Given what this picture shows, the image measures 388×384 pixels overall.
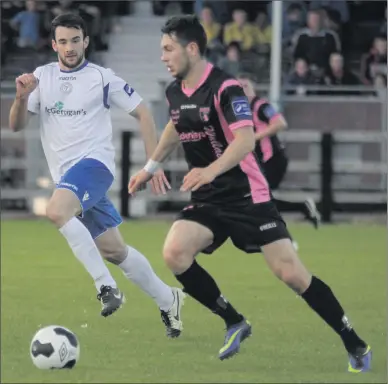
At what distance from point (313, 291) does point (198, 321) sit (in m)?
2.36

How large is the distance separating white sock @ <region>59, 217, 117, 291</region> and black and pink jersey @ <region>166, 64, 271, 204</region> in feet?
2.42

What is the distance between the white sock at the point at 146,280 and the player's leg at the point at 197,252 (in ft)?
1.48

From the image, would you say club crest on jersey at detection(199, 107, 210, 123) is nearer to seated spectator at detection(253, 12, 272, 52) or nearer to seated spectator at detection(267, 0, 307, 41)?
seated spectator at detection(253, 12, 272, 52)

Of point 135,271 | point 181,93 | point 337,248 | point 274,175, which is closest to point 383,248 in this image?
point 337,248

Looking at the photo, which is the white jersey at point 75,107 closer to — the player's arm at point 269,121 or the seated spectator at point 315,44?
the player's arm at point 269,121

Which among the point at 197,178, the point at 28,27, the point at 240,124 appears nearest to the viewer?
the point at 197,178

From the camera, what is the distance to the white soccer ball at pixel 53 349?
858 cm

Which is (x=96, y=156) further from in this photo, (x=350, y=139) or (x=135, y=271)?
(x=350, y=139)

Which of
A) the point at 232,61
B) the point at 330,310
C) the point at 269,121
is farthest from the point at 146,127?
the point at 232,61

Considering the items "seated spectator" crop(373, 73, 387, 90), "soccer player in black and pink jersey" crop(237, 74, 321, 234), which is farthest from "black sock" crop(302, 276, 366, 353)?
"seated spectator" crop(373, 73, 387, 90)

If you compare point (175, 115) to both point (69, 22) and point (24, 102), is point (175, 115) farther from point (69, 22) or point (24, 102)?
point (69, 22)

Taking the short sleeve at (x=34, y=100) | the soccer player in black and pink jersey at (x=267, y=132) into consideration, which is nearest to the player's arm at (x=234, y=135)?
the short sleeve at (x=34, y=100)

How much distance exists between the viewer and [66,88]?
28.2 feet

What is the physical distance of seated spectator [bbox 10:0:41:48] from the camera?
2231cm
